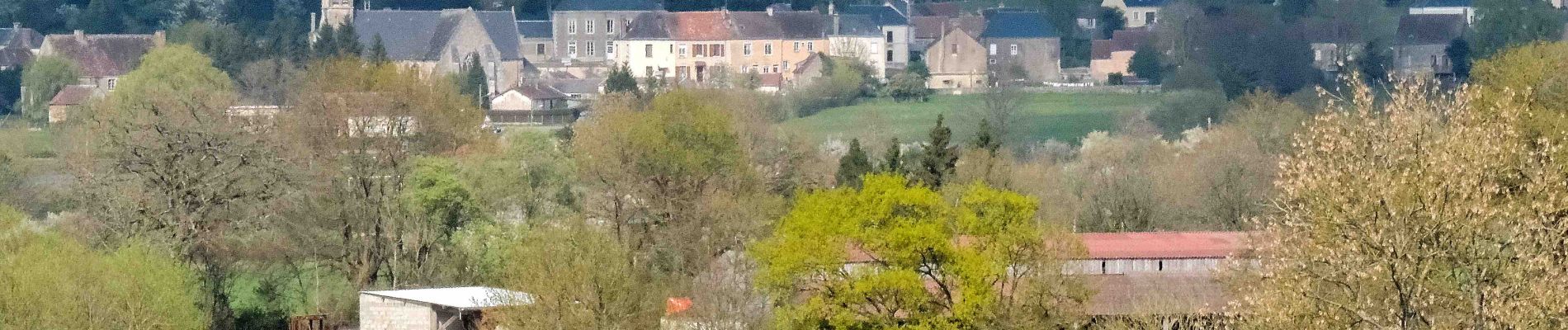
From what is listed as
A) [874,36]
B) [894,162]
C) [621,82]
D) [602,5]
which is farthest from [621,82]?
[894,162]

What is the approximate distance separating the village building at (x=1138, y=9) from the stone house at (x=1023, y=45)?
34.6 feet

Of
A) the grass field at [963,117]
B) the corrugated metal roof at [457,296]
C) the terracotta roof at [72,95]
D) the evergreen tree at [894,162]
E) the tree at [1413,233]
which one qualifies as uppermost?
the tree at [1413,233]

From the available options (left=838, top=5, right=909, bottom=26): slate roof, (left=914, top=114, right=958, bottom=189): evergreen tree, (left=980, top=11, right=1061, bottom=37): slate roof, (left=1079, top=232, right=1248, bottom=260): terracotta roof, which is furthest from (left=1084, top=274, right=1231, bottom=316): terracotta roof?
(left=980, top=11, right=1061, bottom=37): slate roof

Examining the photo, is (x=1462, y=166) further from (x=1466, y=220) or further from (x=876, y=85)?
(x=876, y=85)

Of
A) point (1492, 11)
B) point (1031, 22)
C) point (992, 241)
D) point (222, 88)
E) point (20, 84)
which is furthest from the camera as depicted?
point (1031, 22)

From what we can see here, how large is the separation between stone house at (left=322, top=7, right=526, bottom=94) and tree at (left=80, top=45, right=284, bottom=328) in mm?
46537

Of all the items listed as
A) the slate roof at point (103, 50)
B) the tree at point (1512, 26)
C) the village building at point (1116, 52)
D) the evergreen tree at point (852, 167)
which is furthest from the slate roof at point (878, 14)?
the evergreen tree at point (852, 167)

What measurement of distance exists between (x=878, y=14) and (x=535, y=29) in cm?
1095

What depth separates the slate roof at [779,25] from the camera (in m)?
87.9

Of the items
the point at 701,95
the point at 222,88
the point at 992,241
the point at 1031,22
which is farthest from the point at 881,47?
the point at 992,241

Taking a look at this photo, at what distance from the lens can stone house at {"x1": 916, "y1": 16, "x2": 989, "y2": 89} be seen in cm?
8350

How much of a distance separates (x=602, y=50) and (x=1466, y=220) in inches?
3001

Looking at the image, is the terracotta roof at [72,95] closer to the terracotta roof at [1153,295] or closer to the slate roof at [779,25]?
the slate roof at [779,25]

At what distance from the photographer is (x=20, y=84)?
74125mm
